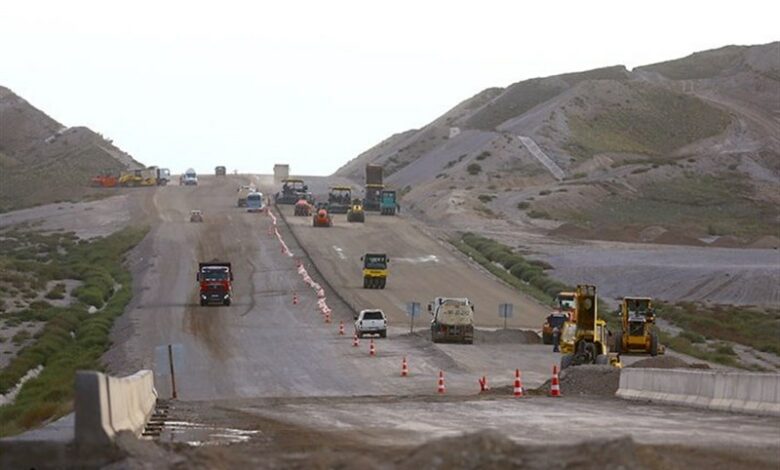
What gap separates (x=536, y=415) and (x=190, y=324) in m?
47.5

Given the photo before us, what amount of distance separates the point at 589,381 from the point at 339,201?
96.6 m

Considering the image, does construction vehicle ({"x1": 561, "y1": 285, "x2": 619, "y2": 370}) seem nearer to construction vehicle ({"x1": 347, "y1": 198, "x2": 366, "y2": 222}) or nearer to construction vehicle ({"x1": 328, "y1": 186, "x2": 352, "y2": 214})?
construction vehicle ({"x1": 347, "y1": 198, "x2": 366, "y2": 222})

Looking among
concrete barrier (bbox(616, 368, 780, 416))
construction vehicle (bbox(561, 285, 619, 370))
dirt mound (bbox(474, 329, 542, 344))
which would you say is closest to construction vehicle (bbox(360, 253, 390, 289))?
dirt mound (bbox(474, 329, 542, 344))

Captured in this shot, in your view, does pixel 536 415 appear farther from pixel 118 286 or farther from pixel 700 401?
pixel 118 286

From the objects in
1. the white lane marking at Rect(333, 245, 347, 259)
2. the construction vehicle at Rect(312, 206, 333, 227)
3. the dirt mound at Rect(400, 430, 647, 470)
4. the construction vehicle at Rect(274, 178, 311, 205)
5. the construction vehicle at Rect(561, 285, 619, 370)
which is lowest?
the construction vehicle at Rect(561, 285, 619, 370)

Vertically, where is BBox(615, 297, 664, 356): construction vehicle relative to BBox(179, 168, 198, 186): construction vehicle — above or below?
below

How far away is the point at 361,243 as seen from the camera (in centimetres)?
11512

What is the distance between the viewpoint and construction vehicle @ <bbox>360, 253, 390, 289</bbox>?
92.8 metres

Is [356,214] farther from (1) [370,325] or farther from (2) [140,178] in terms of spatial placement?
(1) [370,325]

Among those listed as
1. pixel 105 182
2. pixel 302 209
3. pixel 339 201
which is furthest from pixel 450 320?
pixel 105 182

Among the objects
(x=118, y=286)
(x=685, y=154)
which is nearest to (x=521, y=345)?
(x=118, y=286)

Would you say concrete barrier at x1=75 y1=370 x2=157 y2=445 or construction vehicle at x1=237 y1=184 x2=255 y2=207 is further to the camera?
construction vehicle at x1=237 y1=184 x2=255 y2=207

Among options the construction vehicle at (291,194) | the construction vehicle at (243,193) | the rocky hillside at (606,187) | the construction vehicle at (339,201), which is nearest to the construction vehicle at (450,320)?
the rocky hillside at (606,187)

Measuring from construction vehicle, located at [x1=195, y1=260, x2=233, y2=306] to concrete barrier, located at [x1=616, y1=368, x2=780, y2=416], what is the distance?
4663cm
